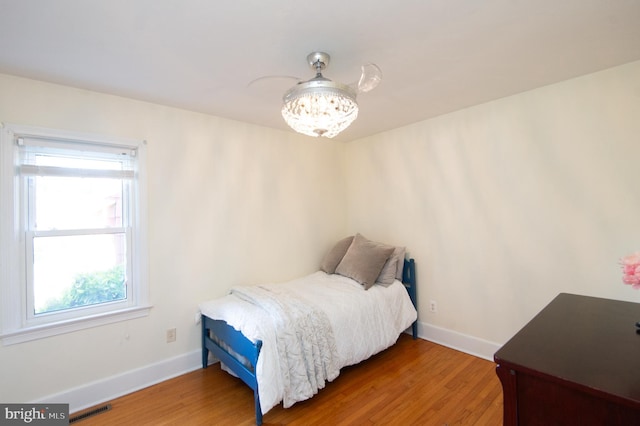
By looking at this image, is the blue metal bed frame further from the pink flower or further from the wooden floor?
the pink flower

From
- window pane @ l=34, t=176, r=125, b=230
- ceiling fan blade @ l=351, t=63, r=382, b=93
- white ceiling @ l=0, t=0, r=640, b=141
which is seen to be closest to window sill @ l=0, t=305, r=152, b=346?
window pane @ l=34, t=176, r=125, b=230

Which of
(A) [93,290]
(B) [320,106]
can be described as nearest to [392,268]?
(B) [320,106]

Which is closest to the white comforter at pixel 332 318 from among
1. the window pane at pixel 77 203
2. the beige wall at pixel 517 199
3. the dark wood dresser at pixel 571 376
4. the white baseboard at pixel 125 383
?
the white baseboard at pixel 125 383

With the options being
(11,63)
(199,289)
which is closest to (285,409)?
(199,289)

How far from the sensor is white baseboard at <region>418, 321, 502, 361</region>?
2.71 metres

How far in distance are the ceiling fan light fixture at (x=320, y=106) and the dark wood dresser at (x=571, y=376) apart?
130 centimetres

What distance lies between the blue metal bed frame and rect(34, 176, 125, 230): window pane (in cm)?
118

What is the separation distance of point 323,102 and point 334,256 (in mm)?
2232

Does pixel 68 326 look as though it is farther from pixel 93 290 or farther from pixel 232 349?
pixel 232 349

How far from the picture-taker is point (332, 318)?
2.36 m

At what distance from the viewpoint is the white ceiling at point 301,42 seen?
4.52ft

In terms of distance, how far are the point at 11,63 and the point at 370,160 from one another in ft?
10.4

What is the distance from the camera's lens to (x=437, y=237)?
3074 mm

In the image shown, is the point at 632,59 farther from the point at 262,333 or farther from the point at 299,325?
the point at 262,333
